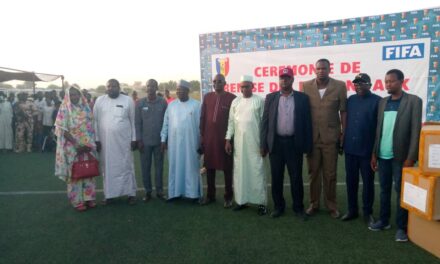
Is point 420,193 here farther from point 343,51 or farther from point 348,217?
point 343,51

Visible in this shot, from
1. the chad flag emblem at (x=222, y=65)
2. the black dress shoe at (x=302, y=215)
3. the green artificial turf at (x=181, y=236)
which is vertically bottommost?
the green artificial turf at (x=181, y=236)

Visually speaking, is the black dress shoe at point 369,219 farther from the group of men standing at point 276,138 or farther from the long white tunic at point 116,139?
the long white tunic at point 116,139

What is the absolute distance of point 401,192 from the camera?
3.30m

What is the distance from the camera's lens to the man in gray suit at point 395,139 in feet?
10.5

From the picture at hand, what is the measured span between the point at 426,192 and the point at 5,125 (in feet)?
36.4

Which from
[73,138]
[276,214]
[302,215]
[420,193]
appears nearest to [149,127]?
[73,138]

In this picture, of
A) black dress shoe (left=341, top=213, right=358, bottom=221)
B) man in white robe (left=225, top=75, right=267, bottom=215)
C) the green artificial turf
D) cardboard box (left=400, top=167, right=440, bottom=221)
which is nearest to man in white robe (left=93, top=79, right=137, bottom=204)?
the green artificial turf

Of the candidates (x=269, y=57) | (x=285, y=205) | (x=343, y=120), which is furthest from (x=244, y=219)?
(x=269, y=57)

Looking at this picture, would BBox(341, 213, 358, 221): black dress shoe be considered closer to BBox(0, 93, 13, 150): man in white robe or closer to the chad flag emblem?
the chad flag emblem

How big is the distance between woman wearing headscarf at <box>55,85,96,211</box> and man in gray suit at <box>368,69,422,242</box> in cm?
367

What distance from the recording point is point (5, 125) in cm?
1015

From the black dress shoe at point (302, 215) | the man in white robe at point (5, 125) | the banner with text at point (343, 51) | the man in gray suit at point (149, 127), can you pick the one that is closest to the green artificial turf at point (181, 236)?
the black dress shoe at point (302, 215)

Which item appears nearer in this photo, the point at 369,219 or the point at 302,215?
the point at 369,219

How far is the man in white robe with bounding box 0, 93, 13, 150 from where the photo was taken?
10.1 metres
